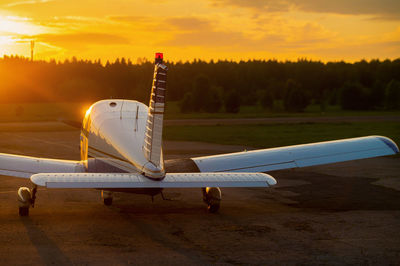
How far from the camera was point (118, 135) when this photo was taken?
40.3 feet

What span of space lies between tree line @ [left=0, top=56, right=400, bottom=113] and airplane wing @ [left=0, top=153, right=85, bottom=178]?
7436 centimetres

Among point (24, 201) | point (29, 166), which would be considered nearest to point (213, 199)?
point (24, 201)

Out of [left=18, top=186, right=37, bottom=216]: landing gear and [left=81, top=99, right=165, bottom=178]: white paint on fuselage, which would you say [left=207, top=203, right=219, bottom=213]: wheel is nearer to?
[left=81, top=99, right=165, bottom=178]: white paint on fuselage

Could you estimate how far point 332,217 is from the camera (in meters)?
12.3

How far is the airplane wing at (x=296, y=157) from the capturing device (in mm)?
13453

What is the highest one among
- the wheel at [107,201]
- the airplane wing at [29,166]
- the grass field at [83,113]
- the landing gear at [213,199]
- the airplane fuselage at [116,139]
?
the airplane fuselage at [116,139]

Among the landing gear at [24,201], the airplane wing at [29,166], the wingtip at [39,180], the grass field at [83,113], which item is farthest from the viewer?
the grass field at [83,113]

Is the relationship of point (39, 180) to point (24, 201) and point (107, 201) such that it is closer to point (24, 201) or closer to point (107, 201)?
point (24, 201)

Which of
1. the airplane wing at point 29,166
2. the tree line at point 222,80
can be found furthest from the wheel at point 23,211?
the tree line at point 222,80

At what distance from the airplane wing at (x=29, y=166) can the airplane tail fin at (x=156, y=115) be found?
304cm

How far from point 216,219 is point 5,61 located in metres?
161

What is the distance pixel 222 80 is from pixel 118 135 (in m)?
122

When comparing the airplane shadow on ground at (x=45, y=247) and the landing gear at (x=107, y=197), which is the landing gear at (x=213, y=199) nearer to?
the landing gear at (x=107, y=197)

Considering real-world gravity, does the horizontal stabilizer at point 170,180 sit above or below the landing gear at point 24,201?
above
